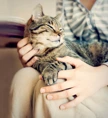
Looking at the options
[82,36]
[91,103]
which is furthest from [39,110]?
[82,36]

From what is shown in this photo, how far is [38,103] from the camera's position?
0.65 metres

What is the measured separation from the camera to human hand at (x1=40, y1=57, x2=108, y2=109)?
64cm

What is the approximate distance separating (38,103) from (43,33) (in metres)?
0.27

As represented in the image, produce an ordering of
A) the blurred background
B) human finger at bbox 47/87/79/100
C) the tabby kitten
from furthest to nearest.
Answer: the blurred background, the tabby kitten, human finger at bbox 47/87/79/100

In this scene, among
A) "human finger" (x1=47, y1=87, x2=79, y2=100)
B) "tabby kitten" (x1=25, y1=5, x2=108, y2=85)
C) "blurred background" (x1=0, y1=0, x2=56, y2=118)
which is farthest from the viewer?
A: "blurred background" (x1=0, y1=0, x2=56, y2=118)

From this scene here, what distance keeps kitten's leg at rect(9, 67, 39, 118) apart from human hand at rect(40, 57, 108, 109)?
0.08 metres

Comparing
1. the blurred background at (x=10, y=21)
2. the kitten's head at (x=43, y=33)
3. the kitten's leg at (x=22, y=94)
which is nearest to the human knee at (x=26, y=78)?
the kitten's leg at (x=22, y=94)

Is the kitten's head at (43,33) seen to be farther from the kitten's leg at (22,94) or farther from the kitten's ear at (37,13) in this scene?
the kitten's leg at (22,94)

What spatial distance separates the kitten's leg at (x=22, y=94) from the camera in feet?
2.31

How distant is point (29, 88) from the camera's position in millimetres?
702

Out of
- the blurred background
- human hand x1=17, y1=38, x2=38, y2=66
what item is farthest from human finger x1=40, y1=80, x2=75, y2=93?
the blurred background

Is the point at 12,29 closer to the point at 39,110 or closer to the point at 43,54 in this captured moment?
the point at 43,54

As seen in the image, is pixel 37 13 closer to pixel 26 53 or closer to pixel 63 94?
pixel 26 53

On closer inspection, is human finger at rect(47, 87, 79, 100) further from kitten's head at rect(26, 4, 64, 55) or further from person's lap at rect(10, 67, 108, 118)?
kitten's head at rect(26, 4, 64, 55)
